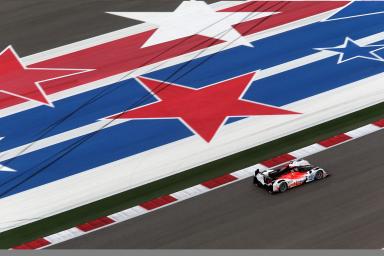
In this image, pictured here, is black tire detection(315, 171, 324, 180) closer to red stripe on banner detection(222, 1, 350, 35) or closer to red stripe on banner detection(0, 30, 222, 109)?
red stripe on banner detection(0, 30, 222, 109)

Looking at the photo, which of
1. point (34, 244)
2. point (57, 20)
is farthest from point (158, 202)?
point (57, 20)

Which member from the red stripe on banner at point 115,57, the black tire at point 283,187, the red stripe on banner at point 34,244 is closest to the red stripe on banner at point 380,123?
the black tire at point 283,187

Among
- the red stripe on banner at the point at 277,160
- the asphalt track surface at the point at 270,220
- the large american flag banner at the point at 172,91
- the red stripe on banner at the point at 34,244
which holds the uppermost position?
the large american flag banner at the point at 172,91

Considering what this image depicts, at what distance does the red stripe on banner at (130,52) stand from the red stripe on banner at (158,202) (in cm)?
1001

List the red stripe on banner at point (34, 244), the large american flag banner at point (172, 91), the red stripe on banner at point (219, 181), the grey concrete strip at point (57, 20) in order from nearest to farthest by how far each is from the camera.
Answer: the red stripe on banner at point (34, 244)
the red stripe on banner at point (219, 181)
the large american flag banner at point (172, 91)
the grey concrete strip at point (57, 20)

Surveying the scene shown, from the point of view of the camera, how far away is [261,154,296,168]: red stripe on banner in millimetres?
29192

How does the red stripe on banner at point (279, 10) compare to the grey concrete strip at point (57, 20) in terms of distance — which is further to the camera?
the grey concrete strip at point (57, 20)

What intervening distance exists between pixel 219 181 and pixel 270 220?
3.02 meters

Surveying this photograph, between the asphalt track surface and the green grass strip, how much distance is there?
3.67ft

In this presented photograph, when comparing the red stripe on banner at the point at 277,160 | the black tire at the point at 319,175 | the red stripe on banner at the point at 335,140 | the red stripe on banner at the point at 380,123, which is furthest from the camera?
the red stripe on banner at the point at 380,123

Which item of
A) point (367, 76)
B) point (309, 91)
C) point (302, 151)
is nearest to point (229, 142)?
point (302, 151)

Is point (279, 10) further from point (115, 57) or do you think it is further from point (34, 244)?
point (34, 244)

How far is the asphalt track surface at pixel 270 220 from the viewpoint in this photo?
25.0 m

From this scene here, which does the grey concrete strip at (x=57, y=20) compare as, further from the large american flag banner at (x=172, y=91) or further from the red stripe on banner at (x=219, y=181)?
the red stripe on banner at (x=219, y=181)
